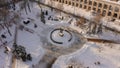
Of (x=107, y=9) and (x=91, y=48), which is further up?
(x=107, y=9)

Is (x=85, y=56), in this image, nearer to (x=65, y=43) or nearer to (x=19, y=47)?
(x=65, y=43)

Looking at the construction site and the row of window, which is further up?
the row of window

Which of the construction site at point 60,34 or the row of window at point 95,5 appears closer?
the construction site at point 60,34

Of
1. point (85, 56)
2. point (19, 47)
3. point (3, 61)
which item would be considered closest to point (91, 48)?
point (85, 56)

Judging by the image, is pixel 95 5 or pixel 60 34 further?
pixel 95 5

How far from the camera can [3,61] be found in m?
57.3

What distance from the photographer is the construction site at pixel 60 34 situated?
5800 cm

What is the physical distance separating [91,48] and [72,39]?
6822mm

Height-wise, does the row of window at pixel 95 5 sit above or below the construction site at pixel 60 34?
above

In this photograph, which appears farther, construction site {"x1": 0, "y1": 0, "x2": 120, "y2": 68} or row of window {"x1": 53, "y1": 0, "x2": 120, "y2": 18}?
row of window {"x1": 53, "y1": 0, "x2": 120, "y2": 18}

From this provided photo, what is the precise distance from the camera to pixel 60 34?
65.4m

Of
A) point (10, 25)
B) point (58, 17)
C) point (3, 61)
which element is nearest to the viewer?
point (3, 61)

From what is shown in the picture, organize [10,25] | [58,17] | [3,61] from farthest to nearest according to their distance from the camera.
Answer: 1. [58,17]
2. [10,25]
3. [3,61]

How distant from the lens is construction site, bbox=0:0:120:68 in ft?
190
